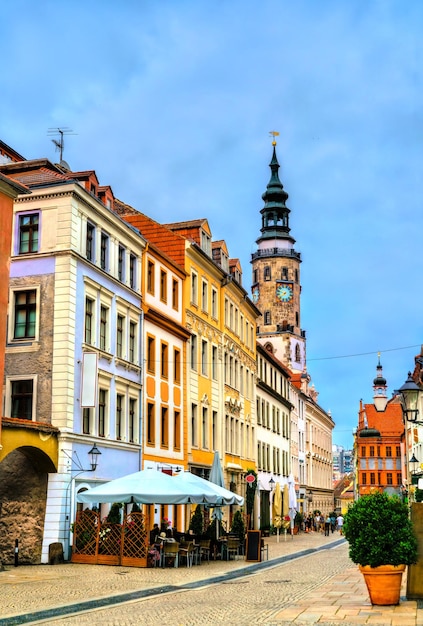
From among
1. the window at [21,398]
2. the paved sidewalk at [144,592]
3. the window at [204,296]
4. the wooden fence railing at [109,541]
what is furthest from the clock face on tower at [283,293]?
the wooden fence railing at [109,541]

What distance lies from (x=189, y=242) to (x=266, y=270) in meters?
92.0

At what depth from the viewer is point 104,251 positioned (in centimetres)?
3266

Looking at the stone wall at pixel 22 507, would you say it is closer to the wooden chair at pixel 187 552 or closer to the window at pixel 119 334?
the wooden chair at pixel 187 552

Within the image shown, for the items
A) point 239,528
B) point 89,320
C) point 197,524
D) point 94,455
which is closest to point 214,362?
point 239,528

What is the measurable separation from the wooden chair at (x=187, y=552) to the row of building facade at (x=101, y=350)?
363 centimetres

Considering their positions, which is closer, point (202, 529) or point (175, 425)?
point (202, 529)

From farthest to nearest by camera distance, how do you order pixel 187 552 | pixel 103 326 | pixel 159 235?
pixel 159 235, pixel 103 326, pixel 187 552

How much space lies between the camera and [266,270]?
133 m

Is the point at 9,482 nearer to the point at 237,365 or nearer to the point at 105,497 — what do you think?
the point at 105,497

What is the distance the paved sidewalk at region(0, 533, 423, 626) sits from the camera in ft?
44.7

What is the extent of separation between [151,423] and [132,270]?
6.40 meters

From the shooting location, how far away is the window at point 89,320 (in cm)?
3053

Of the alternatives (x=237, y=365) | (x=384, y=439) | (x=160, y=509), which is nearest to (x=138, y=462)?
(x=160, y=509)

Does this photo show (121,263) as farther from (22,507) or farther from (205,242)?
(205,242)
